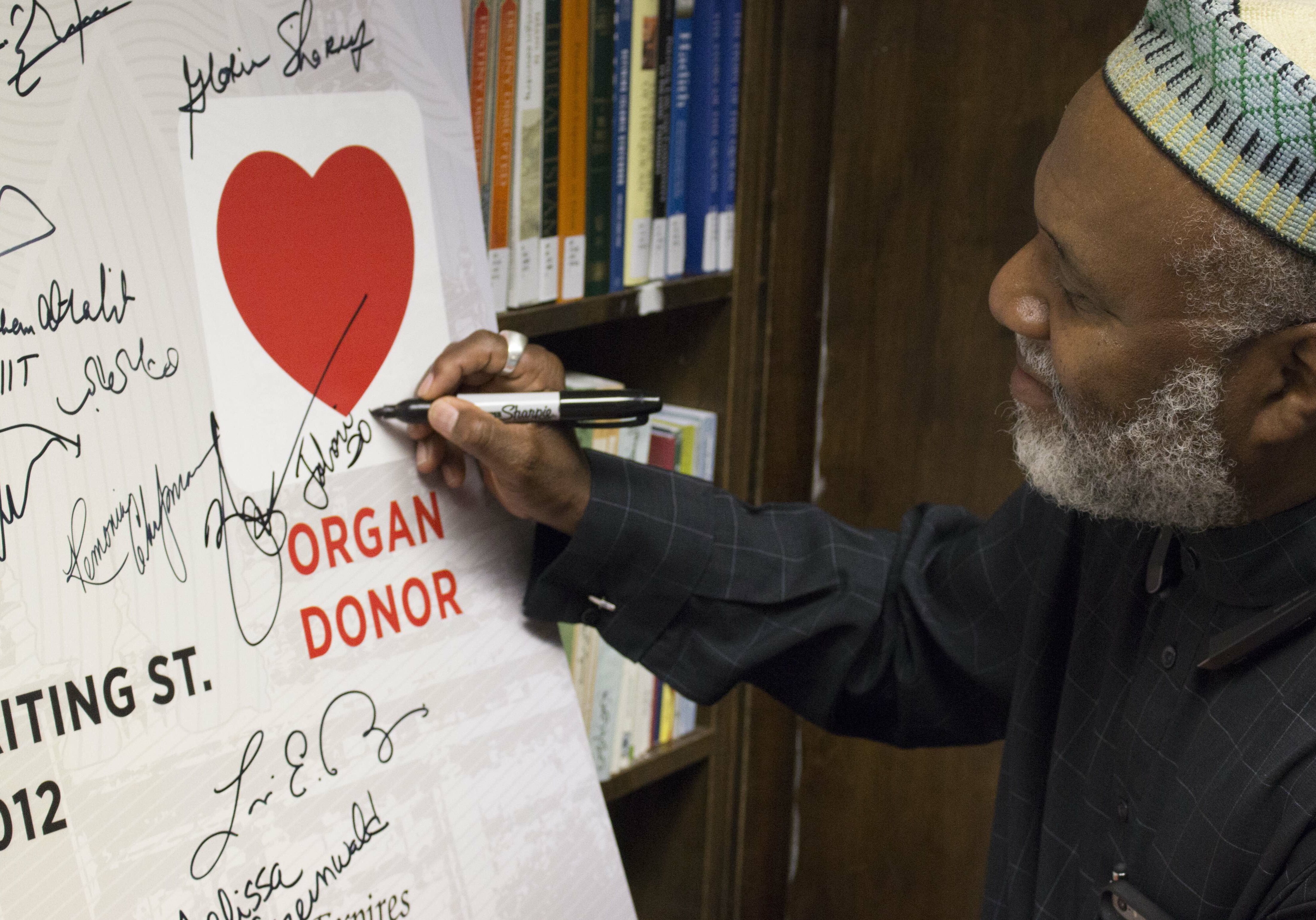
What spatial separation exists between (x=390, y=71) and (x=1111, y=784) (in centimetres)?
73

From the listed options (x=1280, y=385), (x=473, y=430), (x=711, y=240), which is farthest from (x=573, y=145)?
(x=1280, y=385)

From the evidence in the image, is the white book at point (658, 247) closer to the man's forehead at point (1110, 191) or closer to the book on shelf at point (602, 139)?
the book on shelf at point (602, 139)

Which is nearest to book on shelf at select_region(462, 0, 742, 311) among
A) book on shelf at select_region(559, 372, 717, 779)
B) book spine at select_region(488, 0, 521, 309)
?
book spine at select_region(488, 0, 521, 309)

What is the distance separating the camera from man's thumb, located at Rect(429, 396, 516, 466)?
0.80 m

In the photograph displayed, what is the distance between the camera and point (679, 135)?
126 cm

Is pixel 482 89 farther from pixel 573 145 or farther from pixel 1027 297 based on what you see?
pixel 1027 297

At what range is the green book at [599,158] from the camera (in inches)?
44.7

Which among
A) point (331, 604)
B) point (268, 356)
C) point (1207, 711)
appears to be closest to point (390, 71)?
point (268, 356)
